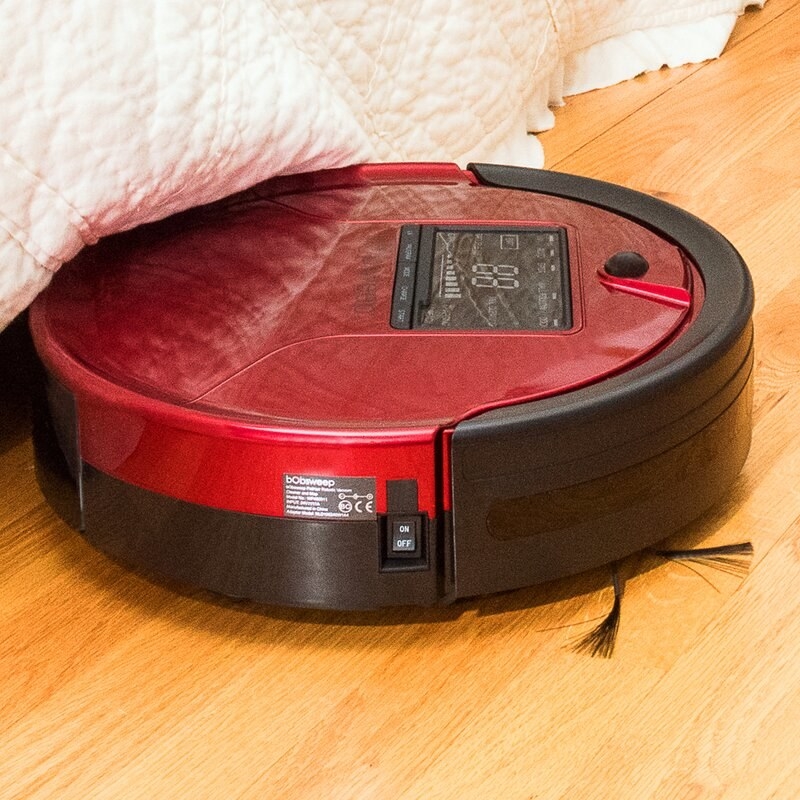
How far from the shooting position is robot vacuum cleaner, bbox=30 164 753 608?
70 cm

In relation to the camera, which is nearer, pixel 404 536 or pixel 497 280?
pixel 404 536

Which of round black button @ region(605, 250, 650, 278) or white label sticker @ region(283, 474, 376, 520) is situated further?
round black button @ region(605, 250, 650, 278)

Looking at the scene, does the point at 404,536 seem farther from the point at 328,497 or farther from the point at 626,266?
the point at 626,266

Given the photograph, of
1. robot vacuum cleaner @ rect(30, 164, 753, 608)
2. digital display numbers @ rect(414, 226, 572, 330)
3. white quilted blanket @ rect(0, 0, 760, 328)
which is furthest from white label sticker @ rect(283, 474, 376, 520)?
white quilted blanket @ rect(0, 0, 760, 328)

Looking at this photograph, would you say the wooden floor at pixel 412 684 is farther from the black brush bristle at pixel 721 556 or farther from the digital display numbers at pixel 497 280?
the digital display numbers at pixel 497 280

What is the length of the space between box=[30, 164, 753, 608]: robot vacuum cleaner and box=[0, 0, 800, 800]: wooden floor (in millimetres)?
38

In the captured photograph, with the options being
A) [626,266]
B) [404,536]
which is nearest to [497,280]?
[626,266]

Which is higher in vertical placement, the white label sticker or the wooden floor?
the white label sticker

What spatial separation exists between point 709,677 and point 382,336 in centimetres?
28

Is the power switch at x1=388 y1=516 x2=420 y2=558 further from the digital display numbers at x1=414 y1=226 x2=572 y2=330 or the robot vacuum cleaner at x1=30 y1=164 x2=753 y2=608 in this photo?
the digital display numbers at x1=414 y1=226 x2=572 y2=330

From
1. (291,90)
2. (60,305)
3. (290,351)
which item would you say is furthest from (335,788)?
(291,90)

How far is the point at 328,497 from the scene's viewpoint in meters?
0.70

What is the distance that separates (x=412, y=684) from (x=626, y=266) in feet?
0.99

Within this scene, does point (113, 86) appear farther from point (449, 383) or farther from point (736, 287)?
point (736, 287)
